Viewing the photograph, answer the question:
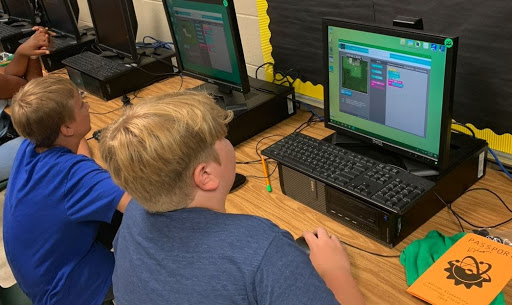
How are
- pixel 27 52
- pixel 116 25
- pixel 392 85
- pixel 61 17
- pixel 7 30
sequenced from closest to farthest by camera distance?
pixel 392 85
pixel 116 25
pixel 27 52
pixel 61 17
pixel 7 30

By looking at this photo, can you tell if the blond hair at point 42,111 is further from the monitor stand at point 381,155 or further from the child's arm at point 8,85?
the child's arm at point 8,85

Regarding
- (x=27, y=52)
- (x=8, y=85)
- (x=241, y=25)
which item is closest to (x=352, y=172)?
(x=241, y=25)

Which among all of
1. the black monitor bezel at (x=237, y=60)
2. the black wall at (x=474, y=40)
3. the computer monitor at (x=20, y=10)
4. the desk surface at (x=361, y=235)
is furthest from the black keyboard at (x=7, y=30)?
the black wall at (x=474, y=40)

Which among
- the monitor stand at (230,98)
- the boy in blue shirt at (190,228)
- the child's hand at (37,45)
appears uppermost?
the boy in blue shirt at (190,228)

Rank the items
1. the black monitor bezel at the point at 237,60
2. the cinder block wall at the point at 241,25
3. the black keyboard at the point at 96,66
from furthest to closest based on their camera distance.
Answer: the black keyboard at the point at 96,66
the cinder block wall at the point at 241,25
the black monitor bezel at the point at 237,60

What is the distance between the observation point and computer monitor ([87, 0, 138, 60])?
2.19 m

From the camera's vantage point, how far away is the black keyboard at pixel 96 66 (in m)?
2.33

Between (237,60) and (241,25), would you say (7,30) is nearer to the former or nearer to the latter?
(241,25)

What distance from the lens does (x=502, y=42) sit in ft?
4.07

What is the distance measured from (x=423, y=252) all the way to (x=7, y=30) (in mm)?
3063

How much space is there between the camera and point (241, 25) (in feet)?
6.89

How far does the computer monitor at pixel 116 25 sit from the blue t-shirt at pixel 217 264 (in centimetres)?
151

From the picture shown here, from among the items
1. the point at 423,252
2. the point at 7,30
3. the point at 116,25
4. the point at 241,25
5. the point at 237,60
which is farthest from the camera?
the point at 7,30

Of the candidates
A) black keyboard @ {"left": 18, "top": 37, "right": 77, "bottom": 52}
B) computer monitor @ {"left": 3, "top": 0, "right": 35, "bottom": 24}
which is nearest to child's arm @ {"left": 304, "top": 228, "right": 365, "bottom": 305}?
black keyboard @ {"left": 18, "top": 37, "right": 77, "bottom": 52}
